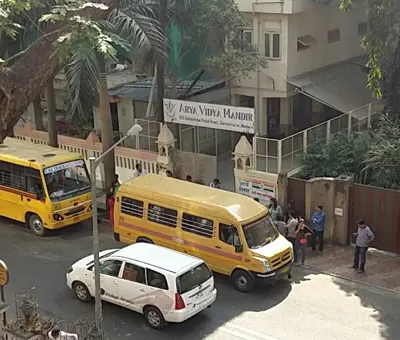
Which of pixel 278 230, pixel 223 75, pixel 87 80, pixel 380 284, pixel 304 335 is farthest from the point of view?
pixel 223 75

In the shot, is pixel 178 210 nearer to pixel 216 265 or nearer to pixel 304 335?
pixel 216 265

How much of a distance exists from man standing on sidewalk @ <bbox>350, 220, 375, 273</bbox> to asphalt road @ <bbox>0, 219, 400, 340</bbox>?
782mm

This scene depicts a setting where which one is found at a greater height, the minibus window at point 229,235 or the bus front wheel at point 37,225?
the minibus window at point 229,235

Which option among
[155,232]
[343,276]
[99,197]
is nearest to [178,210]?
[155,232]

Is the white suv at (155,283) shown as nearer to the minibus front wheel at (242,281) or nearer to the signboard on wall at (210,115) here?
the minibus front wheel at (242,281)

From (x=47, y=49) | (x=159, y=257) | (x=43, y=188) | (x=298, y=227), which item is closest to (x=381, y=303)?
(x=298, y=227)

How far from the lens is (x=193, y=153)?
2117cm

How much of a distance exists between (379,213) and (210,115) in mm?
5752

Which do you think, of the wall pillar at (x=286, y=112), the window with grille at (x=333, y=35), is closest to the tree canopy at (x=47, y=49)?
the wall pillar at (x=286, y=112)

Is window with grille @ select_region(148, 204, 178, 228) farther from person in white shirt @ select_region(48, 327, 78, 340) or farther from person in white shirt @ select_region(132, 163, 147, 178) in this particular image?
person in white shirt @ select_region(48, 327, 78, 340)

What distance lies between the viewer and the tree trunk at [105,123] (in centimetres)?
2064

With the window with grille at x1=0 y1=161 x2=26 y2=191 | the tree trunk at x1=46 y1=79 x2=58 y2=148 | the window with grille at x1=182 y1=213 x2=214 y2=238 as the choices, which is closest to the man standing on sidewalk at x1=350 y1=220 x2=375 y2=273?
the window with grille at x1=182 y1=213 x2=214 y2=238

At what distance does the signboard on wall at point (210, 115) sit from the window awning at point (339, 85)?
13.3ft

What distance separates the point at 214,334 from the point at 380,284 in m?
4.53
